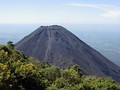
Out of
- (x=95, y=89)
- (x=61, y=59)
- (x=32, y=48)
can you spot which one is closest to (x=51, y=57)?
(x=61, y=59)

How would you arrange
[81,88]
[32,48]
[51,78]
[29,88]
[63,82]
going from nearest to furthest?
[29,88]
[81,88]
[63,82]
[51,78]
[32,48]

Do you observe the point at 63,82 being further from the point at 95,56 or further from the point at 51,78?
the point at 95,56

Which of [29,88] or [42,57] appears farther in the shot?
[42,57]

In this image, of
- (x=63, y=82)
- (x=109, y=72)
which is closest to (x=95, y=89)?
(x=63, y=82)

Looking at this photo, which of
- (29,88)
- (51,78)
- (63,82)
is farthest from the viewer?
(51,78)

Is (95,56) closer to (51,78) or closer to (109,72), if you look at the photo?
(109,72)

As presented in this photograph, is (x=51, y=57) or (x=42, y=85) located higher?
(x=42, y=85)
